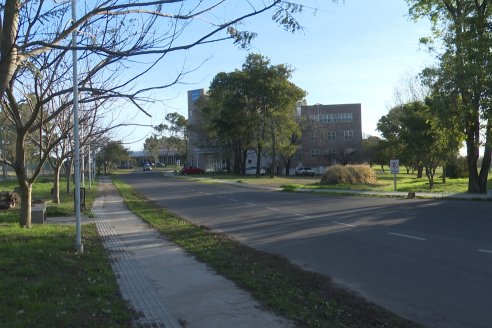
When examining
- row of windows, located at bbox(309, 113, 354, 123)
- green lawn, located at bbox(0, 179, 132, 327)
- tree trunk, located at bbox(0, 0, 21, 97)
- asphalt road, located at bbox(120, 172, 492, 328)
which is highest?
row of windows, located at bbox(309, 113, 354, 123)

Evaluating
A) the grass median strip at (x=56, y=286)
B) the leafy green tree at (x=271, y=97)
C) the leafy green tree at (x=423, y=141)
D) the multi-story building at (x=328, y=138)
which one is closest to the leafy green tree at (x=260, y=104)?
the leafy green tree at (x=271, y=97)

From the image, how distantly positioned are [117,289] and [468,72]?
72.2ft

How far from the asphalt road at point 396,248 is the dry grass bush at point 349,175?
821 inches

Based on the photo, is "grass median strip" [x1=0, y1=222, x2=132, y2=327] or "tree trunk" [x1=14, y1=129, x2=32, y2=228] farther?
"tree trunk" [x1=14, y1=129, x2=32, y2=228]

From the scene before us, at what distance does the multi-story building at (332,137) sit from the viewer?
8688 centimetres

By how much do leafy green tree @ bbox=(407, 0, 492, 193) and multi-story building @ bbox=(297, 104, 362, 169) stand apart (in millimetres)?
57197

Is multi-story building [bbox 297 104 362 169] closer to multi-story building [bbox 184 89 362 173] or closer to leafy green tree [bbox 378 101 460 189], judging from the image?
multi-story building [bbox 184 89 362 173]

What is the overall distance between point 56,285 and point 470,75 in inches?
888

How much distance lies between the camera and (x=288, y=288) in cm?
746

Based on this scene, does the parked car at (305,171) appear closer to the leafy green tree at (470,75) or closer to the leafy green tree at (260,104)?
the leafy green tree at (260,104)

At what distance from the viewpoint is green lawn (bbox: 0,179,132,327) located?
18.5ft

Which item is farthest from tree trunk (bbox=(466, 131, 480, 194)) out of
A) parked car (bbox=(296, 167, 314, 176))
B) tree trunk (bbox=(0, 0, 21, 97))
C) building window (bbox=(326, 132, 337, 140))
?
building window (bbox=(326, 132, 337, 140))

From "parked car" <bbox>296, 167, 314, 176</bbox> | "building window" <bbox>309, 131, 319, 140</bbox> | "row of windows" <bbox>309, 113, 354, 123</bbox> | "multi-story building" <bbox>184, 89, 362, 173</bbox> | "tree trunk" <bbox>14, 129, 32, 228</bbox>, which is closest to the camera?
"tree trunk" <bbox>14, 129, 32, 228</bbox>

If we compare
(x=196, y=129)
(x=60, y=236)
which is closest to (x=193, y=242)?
(x=60, y=236)
